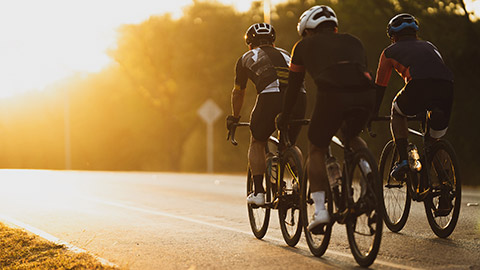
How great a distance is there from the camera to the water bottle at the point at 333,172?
629cm

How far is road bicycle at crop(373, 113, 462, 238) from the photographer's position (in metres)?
7.46

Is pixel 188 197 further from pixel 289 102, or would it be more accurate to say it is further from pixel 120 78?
pixel 120 78

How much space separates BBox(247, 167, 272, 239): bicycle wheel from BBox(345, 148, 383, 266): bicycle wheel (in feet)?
5.54

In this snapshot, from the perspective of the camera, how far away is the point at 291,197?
289 inches

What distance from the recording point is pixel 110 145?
58375 mm

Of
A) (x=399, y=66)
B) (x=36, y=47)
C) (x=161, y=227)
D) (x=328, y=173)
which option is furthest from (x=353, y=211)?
(x=36, y=47)

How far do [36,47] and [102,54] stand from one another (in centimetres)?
887

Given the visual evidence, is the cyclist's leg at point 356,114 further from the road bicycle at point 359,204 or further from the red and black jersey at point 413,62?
the red and black jersey at point 413,62

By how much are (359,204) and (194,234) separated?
10.3 feet

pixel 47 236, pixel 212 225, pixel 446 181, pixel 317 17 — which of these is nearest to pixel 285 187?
pixel 446 181

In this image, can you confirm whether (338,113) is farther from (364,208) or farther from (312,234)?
(312,234)

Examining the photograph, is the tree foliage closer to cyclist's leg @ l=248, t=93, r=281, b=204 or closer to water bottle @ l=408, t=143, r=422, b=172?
water bottle @ l=408, t=143, r=422, b=172

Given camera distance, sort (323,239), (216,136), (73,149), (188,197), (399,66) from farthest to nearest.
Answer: (73,149)
(216,136)
(188,197)
(399,66)
(323,239)

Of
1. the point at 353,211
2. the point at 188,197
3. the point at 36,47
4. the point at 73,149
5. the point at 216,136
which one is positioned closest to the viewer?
Answer: the point at 353,211
